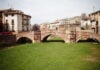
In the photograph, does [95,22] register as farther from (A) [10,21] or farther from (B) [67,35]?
(A) [10,21]

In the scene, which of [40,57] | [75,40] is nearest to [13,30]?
[75,40]

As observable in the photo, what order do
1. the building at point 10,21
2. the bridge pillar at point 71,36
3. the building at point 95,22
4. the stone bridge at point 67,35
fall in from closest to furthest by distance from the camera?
1. the stone bridge at point 67,35
2. the bridge pillar at point 71,36
3. the building at point 95,22
4. the building at point 10,21

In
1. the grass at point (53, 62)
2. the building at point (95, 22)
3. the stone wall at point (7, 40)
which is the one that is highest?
the building at point (95, 22)

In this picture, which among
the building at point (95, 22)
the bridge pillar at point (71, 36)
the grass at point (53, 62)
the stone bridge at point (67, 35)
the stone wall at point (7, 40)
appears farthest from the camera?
the building at point (95, 22)

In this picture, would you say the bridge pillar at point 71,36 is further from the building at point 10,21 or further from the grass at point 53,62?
the building at point 10,21

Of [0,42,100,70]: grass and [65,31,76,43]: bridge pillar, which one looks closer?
[0,42,100,70]: grass

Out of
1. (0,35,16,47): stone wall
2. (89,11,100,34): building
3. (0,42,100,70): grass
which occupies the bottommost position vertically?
(0,42,100,70): grass

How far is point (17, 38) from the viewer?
23609 mm

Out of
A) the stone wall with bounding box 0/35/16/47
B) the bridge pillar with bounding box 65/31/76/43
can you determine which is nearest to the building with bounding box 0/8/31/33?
the stone wall with bounding box 0/35/16/47

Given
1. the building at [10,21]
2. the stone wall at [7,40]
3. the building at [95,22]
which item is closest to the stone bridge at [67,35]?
the stone wall at [7,40]

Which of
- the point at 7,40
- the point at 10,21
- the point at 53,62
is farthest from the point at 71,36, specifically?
the point at 10,21

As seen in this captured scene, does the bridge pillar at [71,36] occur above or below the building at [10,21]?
below

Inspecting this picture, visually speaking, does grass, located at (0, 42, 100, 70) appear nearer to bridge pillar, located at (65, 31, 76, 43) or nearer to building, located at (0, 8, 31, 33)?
bridge pillar, located at (65, 31, 76, 43)

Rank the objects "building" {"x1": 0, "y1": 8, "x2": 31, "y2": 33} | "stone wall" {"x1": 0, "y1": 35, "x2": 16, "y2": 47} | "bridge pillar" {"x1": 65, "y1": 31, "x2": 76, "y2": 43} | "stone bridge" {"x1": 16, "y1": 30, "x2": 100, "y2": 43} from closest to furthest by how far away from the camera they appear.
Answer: "stone bridge" {"x1": 16, "y1": 30, "x2": 100, "y2": 43} → "bridge pillar" {"x1": 65, "y1": 31, "x2": 76, "y2": 43} → "stone wall" {"x1": 0, "y1": 35, "x2": 16, "y2": 47} → "building" {"x1": 0, "y1": 8, "x2": 31, "y2": 33}
